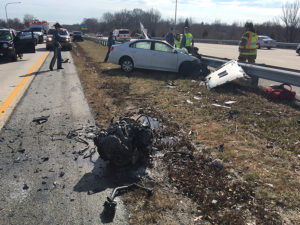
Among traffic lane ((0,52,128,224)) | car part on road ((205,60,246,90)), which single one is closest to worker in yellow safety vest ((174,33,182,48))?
car part on road ((205,60,246,90))

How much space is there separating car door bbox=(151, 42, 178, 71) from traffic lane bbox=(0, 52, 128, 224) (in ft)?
19.1

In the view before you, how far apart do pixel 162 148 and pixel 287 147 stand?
2.19m

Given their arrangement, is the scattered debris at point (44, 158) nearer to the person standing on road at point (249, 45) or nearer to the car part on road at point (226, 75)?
the car part on road at point (226, 75)

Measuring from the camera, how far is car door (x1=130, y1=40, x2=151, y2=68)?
458 inches

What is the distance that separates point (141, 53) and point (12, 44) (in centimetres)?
885

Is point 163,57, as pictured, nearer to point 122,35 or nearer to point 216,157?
point 216,157

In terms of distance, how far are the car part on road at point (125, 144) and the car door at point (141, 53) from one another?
8.03 m

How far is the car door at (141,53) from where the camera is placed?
38.2 feet

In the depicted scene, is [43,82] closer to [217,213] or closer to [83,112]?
[83,112]

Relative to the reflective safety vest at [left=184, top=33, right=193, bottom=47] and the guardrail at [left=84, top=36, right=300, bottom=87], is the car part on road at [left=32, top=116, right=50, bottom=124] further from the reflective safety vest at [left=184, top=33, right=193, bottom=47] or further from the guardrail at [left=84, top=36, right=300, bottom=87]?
the reflective safety vest at [left=184, top=33, right=193, bottom=47]

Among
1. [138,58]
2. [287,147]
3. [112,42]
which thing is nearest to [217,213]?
[287,147]

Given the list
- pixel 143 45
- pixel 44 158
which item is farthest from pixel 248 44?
pixel 44 158

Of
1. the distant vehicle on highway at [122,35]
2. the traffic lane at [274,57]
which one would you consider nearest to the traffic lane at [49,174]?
the traffic lane at [274,57]

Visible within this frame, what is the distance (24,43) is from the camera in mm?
17359
